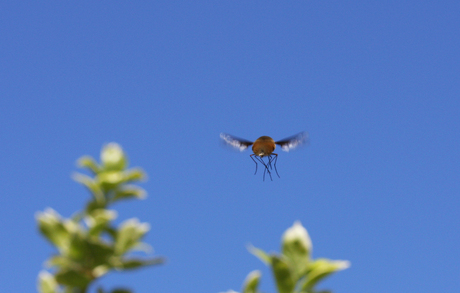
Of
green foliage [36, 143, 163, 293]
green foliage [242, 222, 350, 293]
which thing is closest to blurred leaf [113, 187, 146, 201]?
green foliage [36, 143, 163, 293]

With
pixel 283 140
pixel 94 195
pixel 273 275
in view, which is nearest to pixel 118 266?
pixel 94 195

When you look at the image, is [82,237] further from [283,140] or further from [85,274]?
[283,140]

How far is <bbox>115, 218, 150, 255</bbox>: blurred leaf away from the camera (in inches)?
94.6

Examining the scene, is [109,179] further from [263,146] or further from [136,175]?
[263,146]

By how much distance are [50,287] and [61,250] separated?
0.23 meters

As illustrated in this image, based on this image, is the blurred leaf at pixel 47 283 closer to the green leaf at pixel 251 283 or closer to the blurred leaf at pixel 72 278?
the blurred leaf at pixel 72 278

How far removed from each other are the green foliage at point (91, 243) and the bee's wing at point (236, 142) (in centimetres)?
344

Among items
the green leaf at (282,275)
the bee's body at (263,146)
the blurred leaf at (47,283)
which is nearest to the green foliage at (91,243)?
the blurred leaf at (47,283)

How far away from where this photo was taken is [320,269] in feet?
8.30

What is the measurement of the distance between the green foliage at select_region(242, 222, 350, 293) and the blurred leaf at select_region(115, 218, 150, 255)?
23.0 inches

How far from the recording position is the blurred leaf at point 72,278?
7.62 feet

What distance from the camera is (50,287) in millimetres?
2521

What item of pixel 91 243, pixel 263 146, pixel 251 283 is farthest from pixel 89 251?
pixel 263 146

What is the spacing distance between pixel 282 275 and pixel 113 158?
1102 mm
